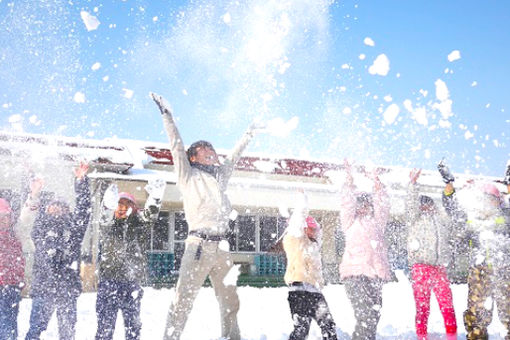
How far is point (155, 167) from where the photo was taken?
1520 centimetres

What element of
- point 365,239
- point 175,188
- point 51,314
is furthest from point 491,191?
point 175,188

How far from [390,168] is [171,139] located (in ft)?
56.9

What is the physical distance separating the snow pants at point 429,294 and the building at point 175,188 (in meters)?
8.41

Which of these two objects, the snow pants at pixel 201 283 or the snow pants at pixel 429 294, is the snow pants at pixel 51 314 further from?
the snow pants at pixel 429 294

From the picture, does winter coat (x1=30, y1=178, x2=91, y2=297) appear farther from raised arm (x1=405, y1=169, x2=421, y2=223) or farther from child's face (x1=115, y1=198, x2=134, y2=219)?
raised arm (x1=405, y1=169, x2=421, y2=223)

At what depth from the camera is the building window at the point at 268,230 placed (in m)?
17.1

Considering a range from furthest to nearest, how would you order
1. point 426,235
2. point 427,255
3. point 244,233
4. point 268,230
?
point 268,230, point 244,233, point 426,235, point 427,255

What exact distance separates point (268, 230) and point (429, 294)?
1195 centimetres

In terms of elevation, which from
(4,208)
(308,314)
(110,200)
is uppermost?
(110,200)

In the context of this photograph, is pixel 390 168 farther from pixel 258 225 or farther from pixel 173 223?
pixel 173 223

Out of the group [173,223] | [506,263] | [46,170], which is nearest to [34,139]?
[46,170]

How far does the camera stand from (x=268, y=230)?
17.3 m

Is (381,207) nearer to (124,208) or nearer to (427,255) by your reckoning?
(427,255)

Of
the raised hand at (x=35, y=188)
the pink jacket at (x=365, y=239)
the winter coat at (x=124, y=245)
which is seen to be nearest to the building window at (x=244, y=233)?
the pink jacket at (x=365, y=239)
